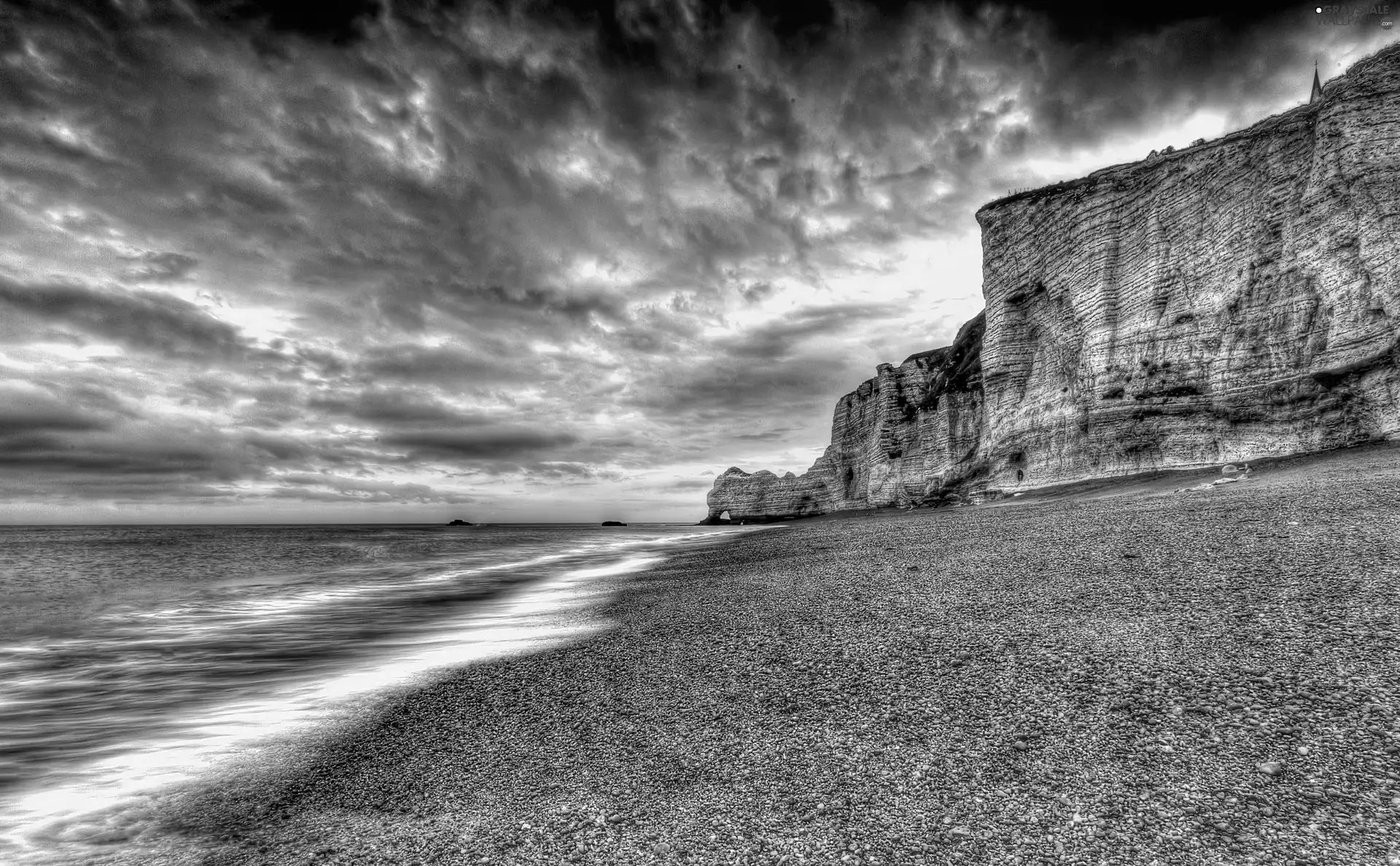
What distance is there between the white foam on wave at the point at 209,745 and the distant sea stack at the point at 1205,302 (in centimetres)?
2287

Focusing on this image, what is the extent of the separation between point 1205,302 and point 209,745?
28.8m

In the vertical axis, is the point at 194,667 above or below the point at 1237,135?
below

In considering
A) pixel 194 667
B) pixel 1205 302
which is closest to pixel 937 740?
pixel 194 667

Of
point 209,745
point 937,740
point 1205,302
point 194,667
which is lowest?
point 194,667

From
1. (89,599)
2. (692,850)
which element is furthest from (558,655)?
(89,599)

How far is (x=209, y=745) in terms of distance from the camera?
5215mm

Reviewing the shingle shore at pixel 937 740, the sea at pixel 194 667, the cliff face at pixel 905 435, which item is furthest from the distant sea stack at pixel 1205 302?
the sea at pixel 194 667

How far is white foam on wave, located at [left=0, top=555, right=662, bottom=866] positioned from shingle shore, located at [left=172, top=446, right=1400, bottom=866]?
2.22 feet

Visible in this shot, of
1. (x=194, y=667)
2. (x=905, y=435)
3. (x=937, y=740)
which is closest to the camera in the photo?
(x=937, y=740)

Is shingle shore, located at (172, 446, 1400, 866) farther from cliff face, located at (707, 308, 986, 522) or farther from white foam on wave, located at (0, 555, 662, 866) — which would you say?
cliff face, located at (707, 308, 986, 522)

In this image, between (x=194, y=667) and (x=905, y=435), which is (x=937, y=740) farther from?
(x=905, y=435)

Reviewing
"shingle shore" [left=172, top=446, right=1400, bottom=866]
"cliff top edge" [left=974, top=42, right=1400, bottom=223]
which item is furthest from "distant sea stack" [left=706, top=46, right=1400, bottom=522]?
"shingle shore" [left=172, top=446, right=1400, bottom=866]

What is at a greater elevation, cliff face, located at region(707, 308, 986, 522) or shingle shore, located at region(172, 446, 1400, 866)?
cliff face, located at region(707, 308, 986, 522)

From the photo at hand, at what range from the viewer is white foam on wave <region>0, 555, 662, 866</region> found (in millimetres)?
3764
